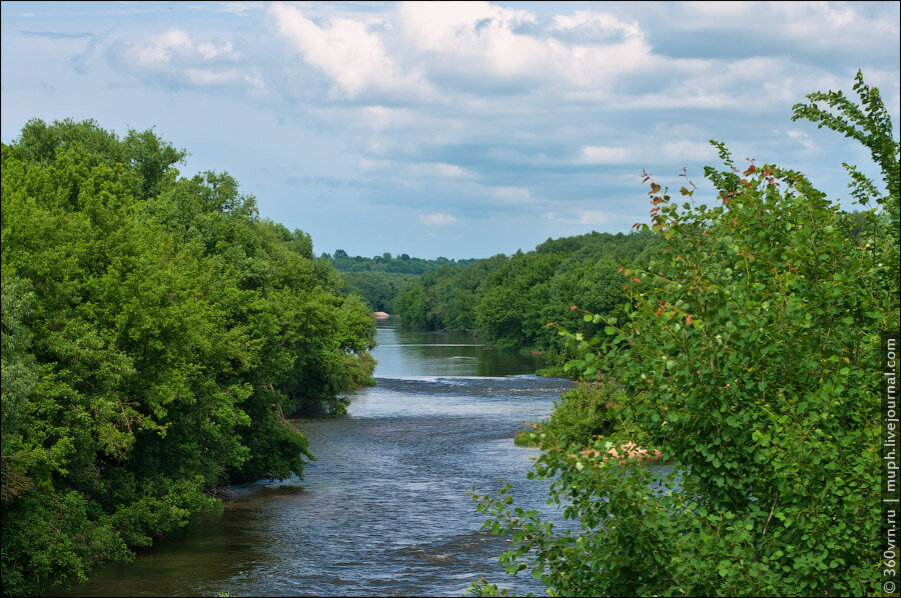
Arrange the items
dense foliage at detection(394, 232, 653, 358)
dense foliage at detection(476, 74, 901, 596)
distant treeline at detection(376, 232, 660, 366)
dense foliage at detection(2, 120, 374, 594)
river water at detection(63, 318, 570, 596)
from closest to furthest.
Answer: dense foliage at detection(476, 74, 901, 596) → dense foliage at detection(2, 120, 374, 594) → river water at detection(63, 318, 570, 596) → distant treeline at detection(376, 232, 660, 366) → dense foliage at detection(394, 232, 653, 358)

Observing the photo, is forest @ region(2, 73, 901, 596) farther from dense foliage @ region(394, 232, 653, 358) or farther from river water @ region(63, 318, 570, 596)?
dense foliage @ region(394, 232, 653, 358)

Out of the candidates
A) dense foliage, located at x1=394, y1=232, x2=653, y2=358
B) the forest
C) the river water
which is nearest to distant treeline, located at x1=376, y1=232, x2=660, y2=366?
dense foliage, located at x1=394, y1=232, x2=653, y2=358

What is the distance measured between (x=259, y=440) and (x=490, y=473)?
11.1 m

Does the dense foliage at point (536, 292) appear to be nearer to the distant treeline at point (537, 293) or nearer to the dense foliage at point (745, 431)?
the distant treeline at point (537, 293)

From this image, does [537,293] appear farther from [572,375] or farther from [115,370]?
[572,375]

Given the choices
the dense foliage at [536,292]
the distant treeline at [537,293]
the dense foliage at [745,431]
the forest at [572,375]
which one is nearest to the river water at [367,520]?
the forest at [572,375]

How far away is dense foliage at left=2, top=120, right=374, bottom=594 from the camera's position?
24.6m

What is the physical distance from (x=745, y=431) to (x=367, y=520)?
2708 cm

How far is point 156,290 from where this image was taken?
2995 cm

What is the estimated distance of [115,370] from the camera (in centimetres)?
2834

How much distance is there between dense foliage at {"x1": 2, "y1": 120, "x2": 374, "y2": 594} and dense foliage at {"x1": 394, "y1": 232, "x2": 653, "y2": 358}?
40.3 meters

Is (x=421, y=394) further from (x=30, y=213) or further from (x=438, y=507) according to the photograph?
(x=30, y=213)

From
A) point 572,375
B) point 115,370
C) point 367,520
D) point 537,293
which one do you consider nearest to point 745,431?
point 572,375

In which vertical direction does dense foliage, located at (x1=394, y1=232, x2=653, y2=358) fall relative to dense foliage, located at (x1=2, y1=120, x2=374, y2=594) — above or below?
above
